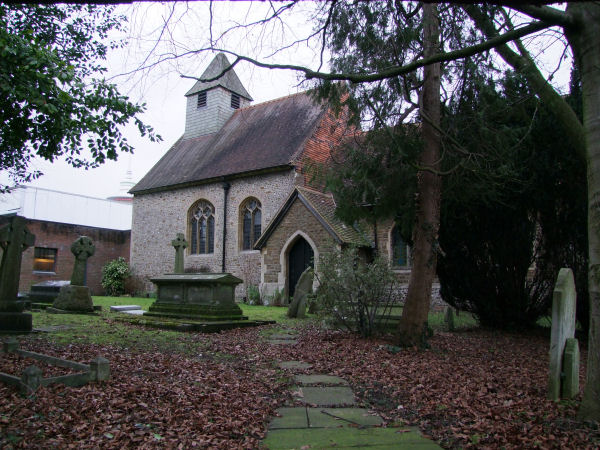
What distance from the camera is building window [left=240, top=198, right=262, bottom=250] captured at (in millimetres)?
20078

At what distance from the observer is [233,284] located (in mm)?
10602

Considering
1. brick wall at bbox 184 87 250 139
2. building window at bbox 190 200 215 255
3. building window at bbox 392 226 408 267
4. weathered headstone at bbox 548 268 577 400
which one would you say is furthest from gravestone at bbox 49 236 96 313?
brick wall at bbox 184 87 250 139

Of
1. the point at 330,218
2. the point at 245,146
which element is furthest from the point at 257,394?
the point at 245,146

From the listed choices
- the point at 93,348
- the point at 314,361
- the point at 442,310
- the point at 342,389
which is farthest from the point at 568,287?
the point at 442,310

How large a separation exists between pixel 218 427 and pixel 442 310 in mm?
13541

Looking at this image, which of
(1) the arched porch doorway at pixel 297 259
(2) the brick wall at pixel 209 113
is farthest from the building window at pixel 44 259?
(1) the arched porch doorway at pixel 297 259

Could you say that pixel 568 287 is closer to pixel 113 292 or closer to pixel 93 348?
pixel 93 348

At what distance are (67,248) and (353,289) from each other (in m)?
23.4

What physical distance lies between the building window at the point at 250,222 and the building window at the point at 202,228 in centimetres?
210

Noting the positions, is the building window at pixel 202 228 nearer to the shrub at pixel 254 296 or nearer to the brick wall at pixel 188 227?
the brick wall at pixel 188 227

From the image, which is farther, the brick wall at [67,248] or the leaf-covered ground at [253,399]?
the brick wall at [67,248]

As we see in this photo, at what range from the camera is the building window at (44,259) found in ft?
81.7

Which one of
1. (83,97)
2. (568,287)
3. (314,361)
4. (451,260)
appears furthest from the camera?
(451,260)

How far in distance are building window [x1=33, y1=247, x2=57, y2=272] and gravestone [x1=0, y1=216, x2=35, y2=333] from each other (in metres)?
18.8
